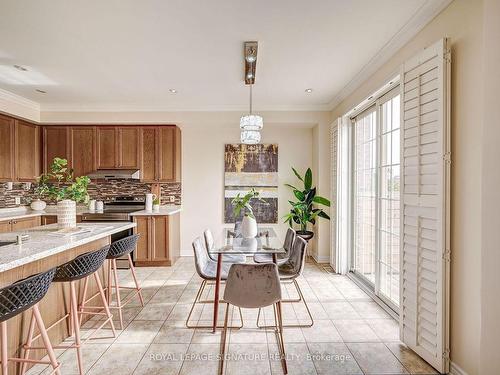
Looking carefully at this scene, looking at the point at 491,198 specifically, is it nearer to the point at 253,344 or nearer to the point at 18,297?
the point at 253,344

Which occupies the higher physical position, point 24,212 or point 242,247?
point 24,212

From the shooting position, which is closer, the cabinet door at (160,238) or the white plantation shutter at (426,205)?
the white plantation shutter at (426,205)

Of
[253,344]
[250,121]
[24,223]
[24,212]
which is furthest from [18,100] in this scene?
[253,344]

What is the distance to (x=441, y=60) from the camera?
1914mm

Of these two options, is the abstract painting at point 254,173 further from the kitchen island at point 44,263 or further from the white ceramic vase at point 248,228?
the kitchen island at point 44,263

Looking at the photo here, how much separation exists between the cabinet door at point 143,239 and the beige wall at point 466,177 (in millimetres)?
3993

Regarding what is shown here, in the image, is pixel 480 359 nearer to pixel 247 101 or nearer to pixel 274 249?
pixel 274 249

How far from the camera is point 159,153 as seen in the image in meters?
4.83

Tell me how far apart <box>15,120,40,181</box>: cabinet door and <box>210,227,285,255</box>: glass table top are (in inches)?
143

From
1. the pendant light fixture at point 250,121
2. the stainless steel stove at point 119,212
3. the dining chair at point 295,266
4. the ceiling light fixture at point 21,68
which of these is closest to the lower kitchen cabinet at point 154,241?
the stainless steel stove at point 119,212

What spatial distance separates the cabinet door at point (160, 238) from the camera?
454 cm

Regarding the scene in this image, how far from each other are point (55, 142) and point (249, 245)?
415 cm

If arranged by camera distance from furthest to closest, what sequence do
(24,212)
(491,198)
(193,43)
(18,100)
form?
(24,212) < (18,100) < (193,43) < (491,198)

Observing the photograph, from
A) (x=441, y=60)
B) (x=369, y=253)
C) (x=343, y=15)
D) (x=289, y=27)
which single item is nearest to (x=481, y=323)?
(x=441, y=60)
